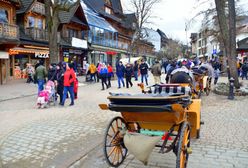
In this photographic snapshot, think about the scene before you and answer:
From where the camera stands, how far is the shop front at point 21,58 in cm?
2343

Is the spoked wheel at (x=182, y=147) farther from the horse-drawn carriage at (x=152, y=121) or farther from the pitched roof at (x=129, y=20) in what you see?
the pitched roof at (x=129, y=20)

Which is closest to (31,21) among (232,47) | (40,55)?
(40,55)

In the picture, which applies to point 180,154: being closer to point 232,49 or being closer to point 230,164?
point 230,164

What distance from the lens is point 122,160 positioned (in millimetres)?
4918

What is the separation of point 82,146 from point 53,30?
11.7 metres

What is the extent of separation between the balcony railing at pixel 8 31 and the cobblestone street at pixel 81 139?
11548 mm

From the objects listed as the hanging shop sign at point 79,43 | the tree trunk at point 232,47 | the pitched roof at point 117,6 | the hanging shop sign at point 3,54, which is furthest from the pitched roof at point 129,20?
the tree trunk at point 232,47

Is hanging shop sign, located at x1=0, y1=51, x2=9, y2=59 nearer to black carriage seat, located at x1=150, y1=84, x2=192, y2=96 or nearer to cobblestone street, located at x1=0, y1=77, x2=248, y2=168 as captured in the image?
cobblestone street, located at x1=0, y1=77, x2=248, y2=168

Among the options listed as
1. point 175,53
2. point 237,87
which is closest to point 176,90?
point 237,87

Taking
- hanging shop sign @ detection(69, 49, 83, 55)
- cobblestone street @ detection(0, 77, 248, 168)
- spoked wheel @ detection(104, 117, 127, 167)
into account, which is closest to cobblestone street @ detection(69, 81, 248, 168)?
cobblestone street @ detection(0, 77, 248, 168)

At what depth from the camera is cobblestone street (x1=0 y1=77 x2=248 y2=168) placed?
4.97m

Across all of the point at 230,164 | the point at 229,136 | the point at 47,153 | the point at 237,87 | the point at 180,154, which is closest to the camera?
the point at 180,154

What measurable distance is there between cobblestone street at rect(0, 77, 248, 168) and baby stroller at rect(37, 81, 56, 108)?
391 mm

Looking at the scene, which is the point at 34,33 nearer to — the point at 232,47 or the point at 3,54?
the point at 3,54
